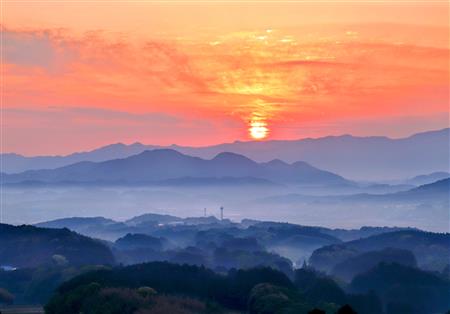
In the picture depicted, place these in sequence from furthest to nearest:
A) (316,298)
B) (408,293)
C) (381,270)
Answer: (381,270) < (408,293) < (316,298)

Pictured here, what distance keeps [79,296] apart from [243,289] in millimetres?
29549

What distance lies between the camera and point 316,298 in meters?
140

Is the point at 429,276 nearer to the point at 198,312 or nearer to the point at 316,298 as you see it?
the point at 316,298

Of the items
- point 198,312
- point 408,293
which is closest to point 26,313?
point 198,312

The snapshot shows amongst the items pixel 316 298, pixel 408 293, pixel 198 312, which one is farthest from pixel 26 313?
pixel 408 293

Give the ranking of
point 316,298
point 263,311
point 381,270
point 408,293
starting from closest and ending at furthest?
point 263,311
point 316,298
point 408,293
point 381,270

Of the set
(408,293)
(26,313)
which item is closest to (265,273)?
(408,293)

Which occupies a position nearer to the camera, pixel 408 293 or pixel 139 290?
pixel 139 290

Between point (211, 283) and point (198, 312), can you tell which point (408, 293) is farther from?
point (198, 312)

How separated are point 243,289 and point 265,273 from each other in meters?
8.78

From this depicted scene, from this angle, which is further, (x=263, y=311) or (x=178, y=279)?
(x=178, y=279)

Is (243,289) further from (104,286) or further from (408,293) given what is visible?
(408,293)

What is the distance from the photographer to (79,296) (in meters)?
122

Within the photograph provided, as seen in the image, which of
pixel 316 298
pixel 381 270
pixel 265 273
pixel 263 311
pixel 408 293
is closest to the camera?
pixel 263 311
